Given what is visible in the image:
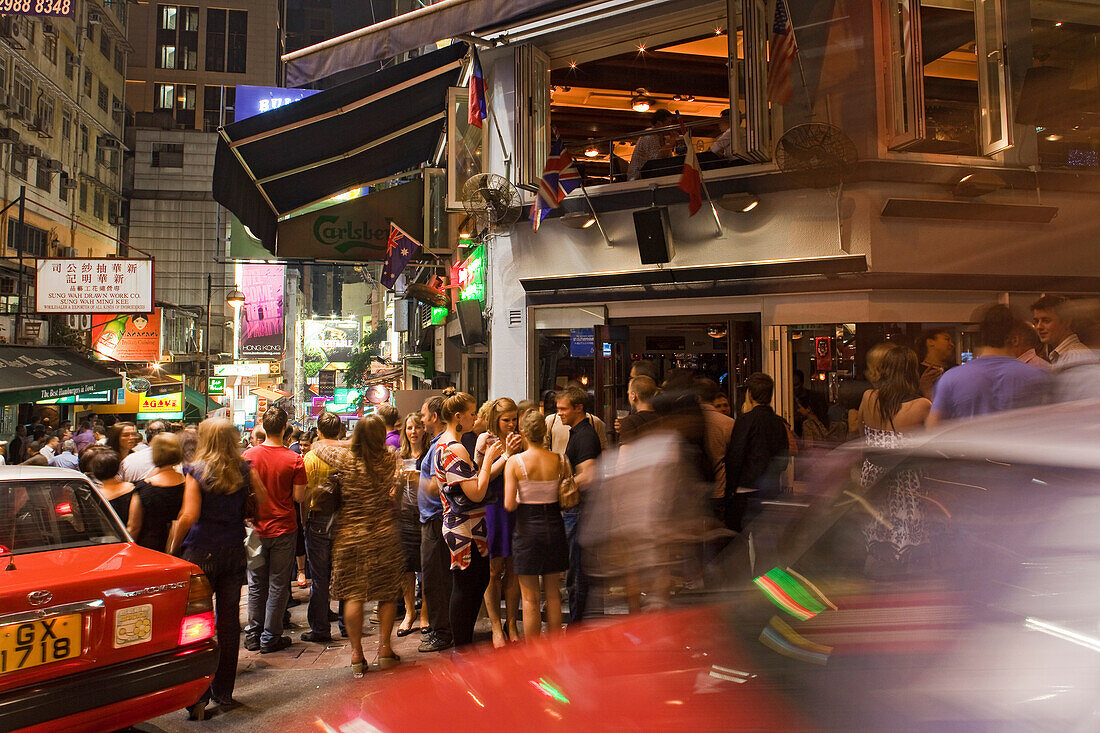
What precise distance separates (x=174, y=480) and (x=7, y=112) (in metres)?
27.7

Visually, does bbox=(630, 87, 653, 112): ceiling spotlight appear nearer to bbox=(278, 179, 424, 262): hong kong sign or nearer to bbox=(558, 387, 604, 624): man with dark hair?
bbox=(278, 179, 424, 262): hong kong sign

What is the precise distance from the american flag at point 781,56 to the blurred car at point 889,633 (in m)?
7.09

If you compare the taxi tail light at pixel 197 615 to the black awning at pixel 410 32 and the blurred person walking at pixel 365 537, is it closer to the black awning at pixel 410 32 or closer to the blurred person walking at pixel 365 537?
the blurred person walking at pixel 365 537

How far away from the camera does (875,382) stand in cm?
538

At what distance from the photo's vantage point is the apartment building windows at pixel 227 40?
57.3 m

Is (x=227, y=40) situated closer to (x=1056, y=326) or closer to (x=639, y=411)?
(x=639, y=411)

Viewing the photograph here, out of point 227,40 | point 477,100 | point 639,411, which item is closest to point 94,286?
point 477,100

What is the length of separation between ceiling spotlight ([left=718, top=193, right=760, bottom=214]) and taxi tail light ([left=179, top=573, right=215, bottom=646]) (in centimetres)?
752

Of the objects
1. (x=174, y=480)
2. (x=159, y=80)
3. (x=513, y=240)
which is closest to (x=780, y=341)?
(x=513, y=240)

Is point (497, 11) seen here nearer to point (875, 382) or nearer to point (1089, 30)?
point (875, 382)

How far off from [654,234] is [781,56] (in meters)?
2.62

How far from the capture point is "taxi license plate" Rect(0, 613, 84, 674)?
3.71 meters

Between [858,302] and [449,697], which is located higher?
[858,302]

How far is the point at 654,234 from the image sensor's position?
10180 mm
